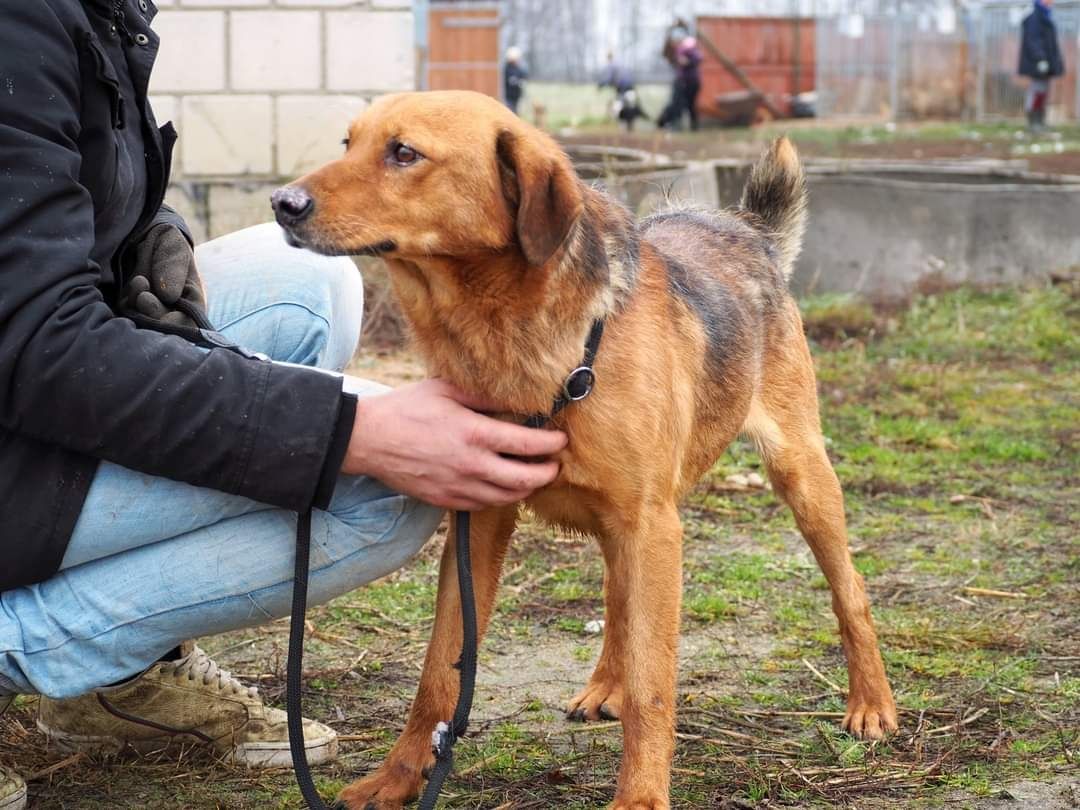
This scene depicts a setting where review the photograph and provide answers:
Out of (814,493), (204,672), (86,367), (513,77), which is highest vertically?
(513,77)

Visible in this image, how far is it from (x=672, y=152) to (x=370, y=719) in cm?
1702

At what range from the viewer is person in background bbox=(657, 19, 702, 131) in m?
29.8

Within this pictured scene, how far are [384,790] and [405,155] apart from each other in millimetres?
1343

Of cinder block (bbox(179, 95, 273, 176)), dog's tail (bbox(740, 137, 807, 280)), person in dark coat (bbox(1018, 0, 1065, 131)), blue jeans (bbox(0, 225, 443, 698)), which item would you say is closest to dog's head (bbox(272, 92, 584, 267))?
blue jeans (bbox(0, 225, 443, 698))

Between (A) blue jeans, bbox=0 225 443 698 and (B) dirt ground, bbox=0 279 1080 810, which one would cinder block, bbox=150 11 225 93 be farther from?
(A) blue jeans, bbox=0 225 443 698

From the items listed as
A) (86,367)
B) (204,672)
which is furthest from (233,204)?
(86,367)

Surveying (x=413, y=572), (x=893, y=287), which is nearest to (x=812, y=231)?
(x=893, y=287)

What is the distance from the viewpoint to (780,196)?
4.11 metres

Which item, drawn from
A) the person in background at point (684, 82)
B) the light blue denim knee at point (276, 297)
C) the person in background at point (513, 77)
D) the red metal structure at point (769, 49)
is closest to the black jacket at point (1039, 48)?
the person in background at point (684, 82)

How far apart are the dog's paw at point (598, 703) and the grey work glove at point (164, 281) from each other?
56.1 inches

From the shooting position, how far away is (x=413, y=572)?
439 centimetres

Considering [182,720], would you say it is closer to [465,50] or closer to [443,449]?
[443,449]

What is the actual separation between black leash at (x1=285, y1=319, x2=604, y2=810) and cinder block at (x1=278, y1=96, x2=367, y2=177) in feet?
19.8

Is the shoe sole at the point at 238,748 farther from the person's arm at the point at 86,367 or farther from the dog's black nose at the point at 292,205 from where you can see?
the dog's black nose at the point at 292,205
